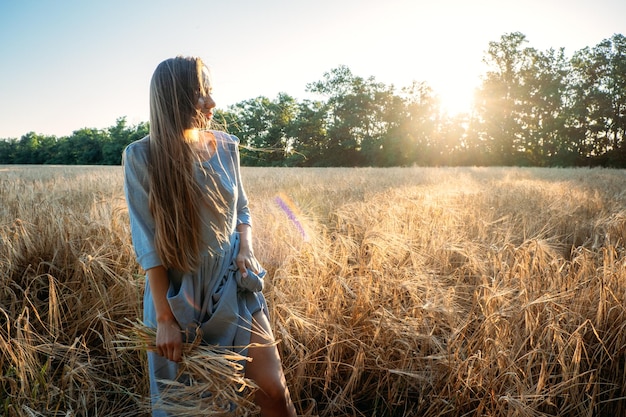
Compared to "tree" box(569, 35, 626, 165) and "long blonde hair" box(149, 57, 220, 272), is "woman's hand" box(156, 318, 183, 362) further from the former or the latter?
"tree" box(569, 35, 626, 165)

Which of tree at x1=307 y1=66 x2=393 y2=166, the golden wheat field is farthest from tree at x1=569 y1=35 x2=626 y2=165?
the golden wheat field

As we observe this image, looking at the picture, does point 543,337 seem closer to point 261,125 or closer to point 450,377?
point 450,377

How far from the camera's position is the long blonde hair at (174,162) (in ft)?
4.04

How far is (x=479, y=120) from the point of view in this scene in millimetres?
37812

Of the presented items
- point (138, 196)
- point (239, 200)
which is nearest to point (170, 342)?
point (138, 196)

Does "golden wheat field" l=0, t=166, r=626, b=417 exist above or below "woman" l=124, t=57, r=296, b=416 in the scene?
below

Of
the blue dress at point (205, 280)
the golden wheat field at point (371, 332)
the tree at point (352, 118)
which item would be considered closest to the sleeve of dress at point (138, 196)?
the blue dress at point (205, 280)

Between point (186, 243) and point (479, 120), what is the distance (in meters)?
41.6

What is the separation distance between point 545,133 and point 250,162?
28725 mm

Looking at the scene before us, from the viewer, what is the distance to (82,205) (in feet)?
13.1

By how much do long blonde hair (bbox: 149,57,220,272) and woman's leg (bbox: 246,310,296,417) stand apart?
36 centimetres

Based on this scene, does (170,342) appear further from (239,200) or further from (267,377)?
(239,200)

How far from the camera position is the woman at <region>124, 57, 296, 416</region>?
1.23 metres

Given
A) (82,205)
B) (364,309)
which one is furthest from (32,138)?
(364,309)
